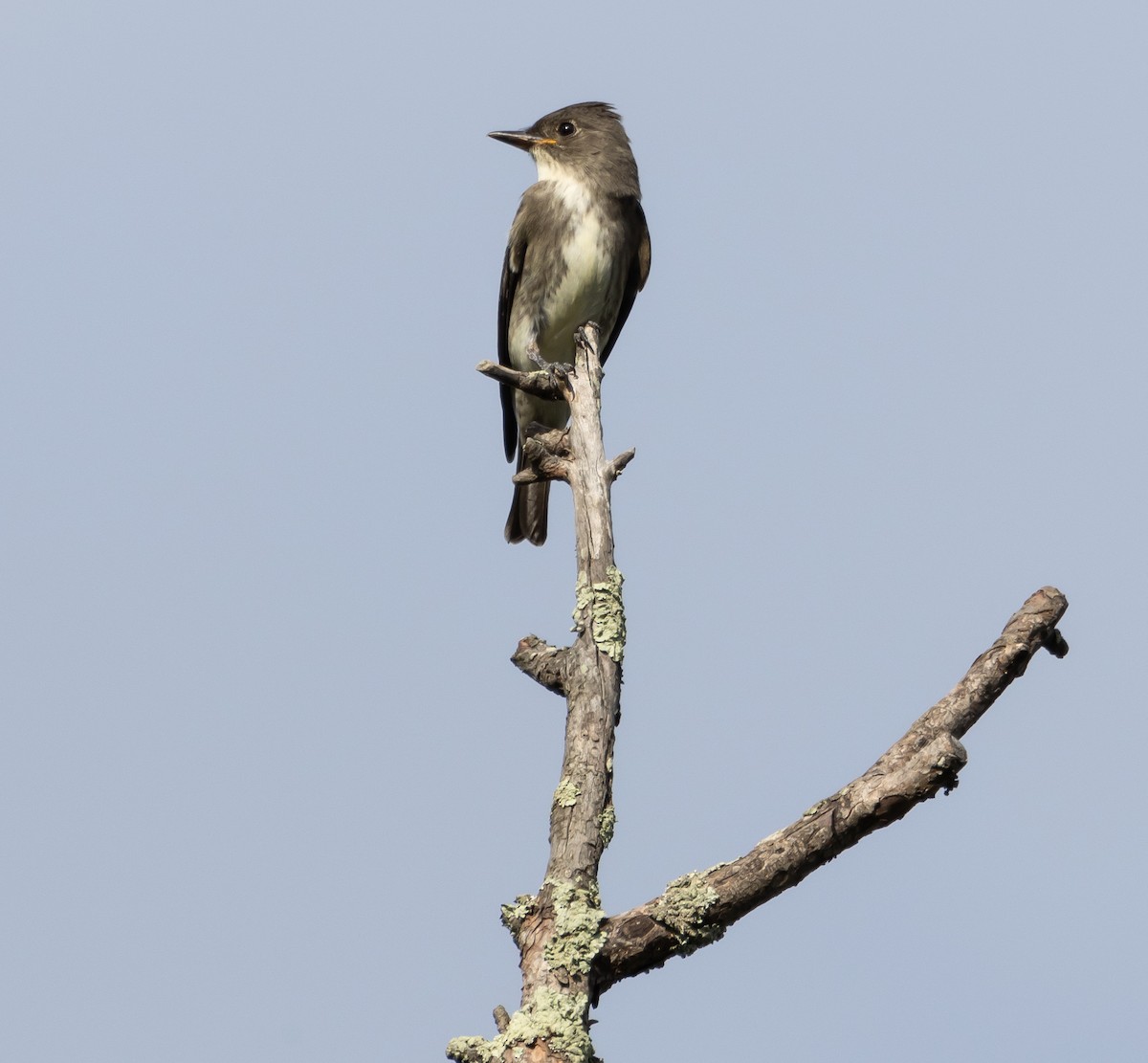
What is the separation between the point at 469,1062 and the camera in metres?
4.00

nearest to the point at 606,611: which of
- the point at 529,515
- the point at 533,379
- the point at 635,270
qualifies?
the point at 533,379

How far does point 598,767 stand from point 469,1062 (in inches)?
36.6

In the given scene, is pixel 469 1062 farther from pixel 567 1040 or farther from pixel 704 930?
pixel 704 930

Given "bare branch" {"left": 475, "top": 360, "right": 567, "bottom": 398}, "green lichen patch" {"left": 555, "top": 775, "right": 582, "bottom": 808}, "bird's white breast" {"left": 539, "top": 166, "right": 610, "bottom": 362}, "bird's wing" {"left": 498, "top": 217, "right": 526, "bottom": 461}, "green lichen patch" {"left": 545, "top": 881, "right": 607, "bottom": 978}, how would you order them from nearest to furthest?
"green lichen patch" {"left": 545, "top": 881, "right": 607, "bottom": 978}
"green lichen patch" {"left": 555, "top": 775, "right": 582, "bottom": 808}
"bare branch" {"left": 475, "top": 360, "right": 567, "bottom": 398}
"bird's white breast" {"left": 539, "top": 166, "right": 610, "bottom": 362}
"bird's wing" {"left": 498, "top": 217, "right": 526, "bottom": 461}

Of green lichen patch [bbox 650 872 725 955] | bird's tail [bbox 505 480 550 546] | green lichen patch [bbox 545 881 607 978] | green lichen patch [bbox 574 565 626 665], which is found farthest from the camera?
bird's tail [bbox 505 480 550 546]

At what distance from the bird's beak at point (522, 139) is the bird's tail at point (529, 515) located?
2190 millimetres

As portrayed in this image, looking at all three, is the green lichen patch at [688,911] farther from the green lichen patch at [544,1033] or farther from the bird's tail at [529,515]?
the bird's tail at [529,515]

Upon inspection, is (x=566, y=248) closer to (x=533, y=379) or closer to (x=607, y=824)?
(x=533, y=379)

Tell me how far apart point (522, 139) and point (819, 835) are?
648 cm

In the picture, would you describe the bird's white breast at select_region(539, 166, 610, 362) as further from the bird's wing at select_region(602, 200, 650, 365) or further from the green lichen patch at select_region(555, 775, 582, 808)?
the green lichen patch at select_region(555, 775, 582, 808)

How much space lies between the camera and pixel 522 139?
9.53 meters

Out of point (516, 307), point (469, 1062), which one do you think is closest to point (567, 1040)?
point (469, 1062)

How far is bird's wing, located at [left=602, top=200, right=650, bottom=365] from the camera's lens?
9.44 metres

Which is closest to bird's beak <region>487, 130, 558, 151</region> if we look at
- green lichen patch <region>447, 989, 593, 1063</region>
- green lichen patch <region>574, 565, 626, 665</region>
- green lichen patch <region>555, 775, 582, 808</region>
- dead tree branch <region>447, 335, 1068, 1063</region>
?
green lichen patch <region>574, 565, 626, 665</region>
